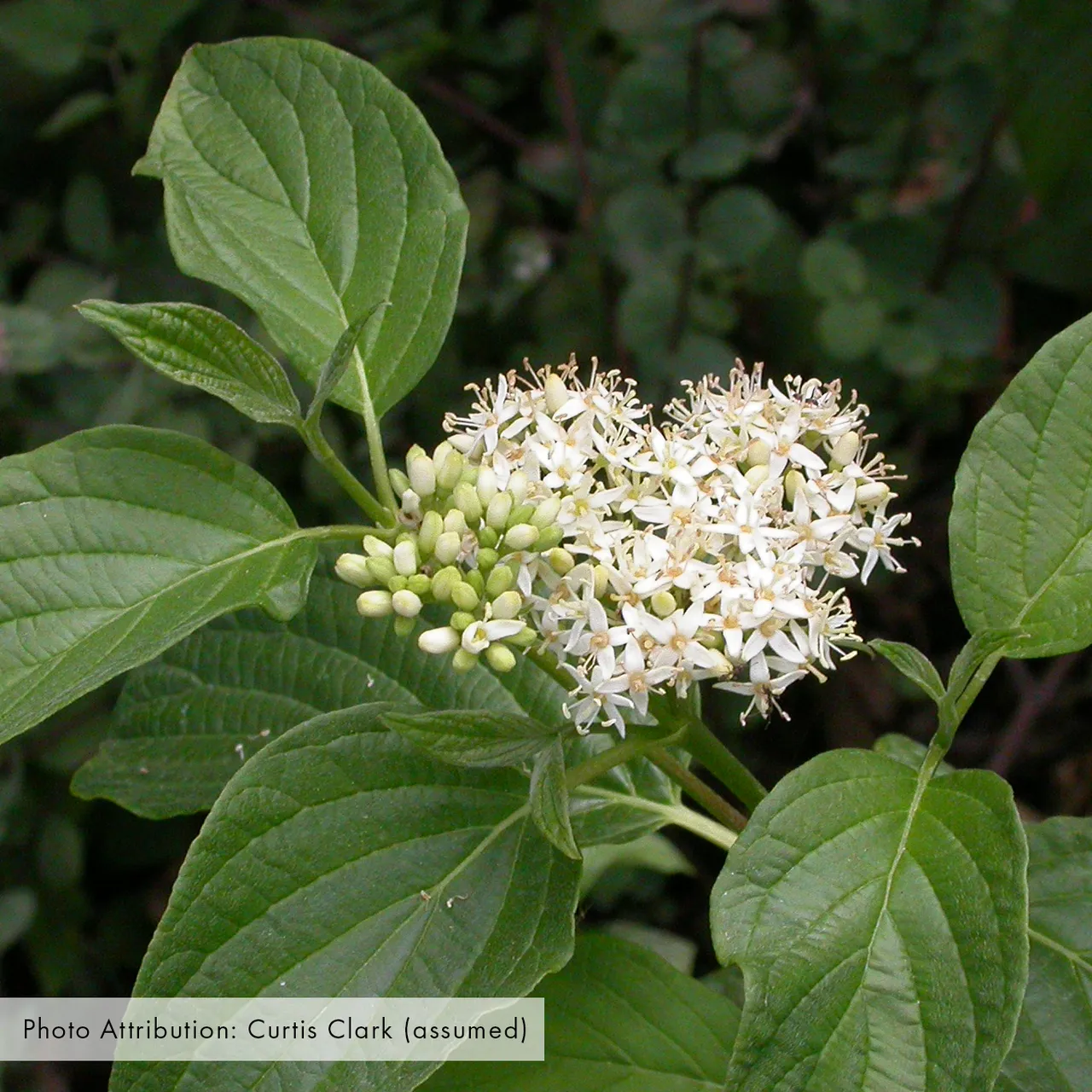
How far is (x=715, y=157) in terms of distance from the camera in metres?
1.98

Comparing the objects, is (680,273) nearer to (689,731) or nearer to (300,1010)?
(689,731)

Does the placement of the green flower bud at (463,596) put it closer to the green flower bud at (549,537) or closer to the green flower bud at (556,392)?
the green flower bud at (549,537)

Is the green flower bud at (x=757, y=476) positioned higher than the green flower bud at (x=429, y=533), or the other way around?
the green flower bud at (x=757, y=476)

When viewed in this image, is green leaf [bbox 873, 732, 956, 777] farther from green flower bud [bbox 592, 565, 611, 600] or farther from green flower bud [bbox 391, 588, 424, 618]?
green flower bud [bbox 391, 588, 424, 618]

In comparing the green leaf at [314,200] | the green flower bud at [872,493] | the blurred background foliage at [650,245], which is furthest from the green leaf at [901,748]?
the blurred background foliage at [650,245]

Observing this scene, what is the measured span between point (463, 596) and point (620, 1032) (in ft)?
1.69

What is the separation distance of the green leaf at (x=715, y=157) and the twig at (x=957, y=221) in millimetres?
397

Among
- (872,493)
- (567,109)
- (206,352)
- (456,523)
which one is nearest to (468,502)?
(456,523)

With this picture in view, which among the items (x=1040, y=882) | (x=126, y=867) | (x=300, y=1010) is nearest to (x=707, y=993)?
(x=1040, y=882)

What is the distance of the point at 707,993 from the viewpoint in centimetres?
119

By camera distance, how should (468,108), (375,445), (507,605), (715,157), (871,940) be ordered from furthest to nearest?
1. (468,108)
2. (715,157)
3. (375,445)
4. (507,605)
5. (871,940)

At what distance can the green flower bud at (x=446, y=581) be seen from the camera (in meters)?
0.93

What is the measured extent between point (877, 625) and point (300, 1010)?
72.0 inches

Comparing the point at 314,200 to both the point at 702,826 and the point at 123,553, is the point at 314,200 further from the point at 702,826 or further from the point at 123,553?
the point at 702,826
